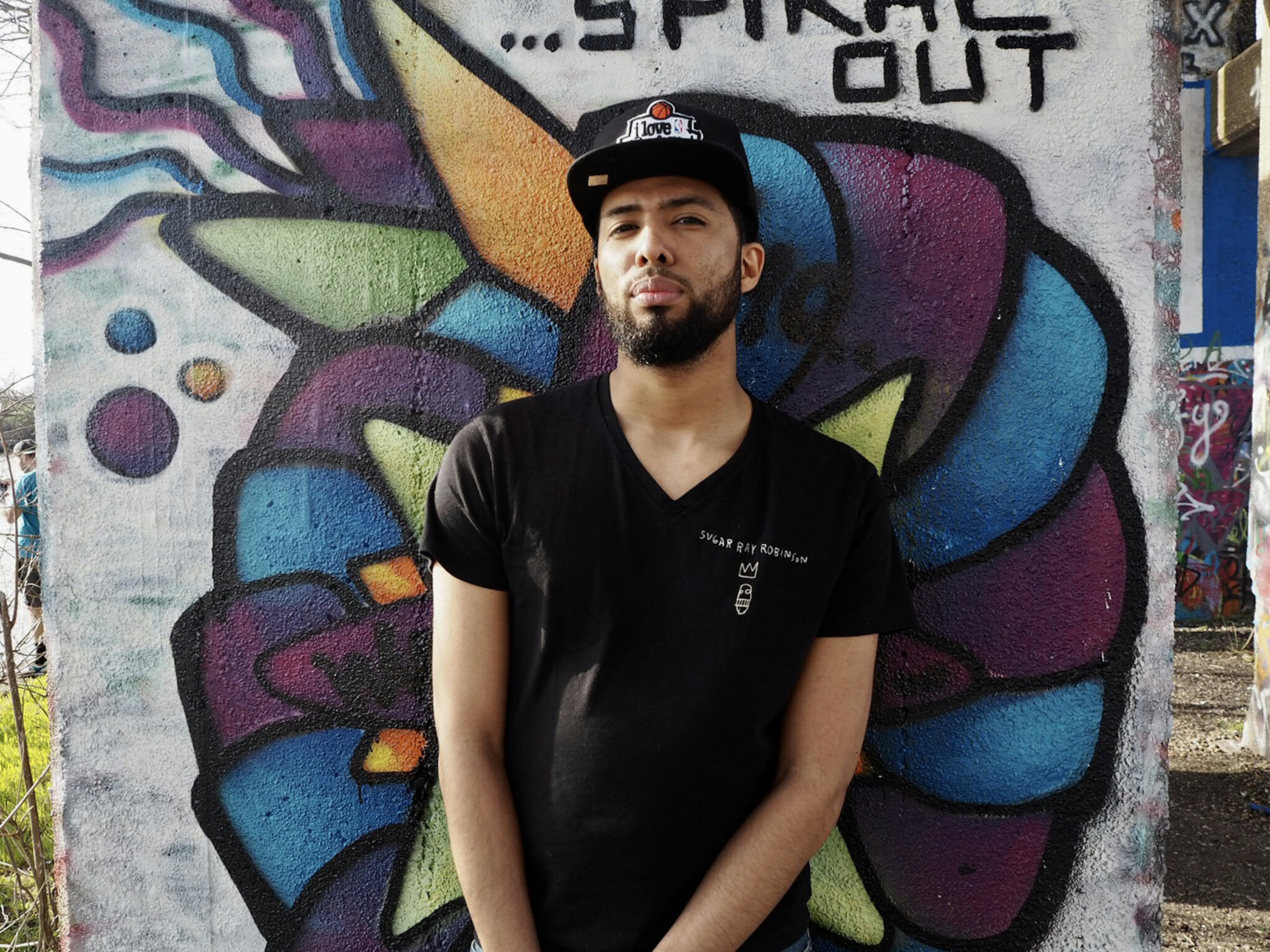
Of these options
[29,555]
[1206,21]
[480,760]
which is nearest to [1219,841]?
[480,760]

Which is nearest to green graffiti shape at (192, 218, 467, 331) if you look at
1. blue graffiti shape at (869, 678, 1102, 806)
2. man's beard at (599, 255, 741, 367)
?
man's beard at (599, 255, 741, 367)

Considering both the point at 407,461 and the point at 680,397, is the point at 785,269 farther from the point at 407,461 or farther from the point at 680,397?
the point at 407,461

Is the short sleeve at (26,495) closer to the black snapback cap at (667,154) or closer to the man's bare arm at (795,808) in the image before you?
the black snapback cap at (667,154)

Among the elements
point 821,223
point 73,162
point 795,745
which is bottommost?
point 795,745

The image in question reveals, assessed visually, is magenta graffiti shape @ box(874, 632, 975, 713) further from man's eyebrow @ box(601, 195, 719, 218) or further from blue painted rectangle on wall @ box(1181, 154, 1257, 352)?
blue painted rectangle on wall @ box(1181, 154, 1257, 352)

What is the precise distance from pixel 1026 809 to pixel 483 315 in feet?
6.23

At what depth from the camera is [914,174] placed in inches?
90.5

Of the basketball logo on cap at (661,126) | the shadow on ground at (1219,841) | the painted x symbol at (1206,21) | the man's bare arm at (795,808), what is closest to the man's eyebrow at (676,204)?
the basketball logo on cap at (661,126)

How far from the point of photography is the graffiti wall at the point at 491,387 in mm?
2273

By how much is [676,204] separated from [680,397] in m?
0.40

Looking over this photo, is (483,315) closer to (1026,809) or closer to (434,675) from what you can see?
(434,675)

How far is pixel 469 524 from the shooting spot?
1784 mm

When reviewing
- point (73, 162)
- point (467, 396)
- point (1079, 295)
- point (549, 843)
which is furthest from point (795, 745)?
point (73, 162)

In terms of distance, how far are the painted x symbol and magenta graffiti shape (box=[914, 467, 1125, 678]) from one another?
942 centimetres
